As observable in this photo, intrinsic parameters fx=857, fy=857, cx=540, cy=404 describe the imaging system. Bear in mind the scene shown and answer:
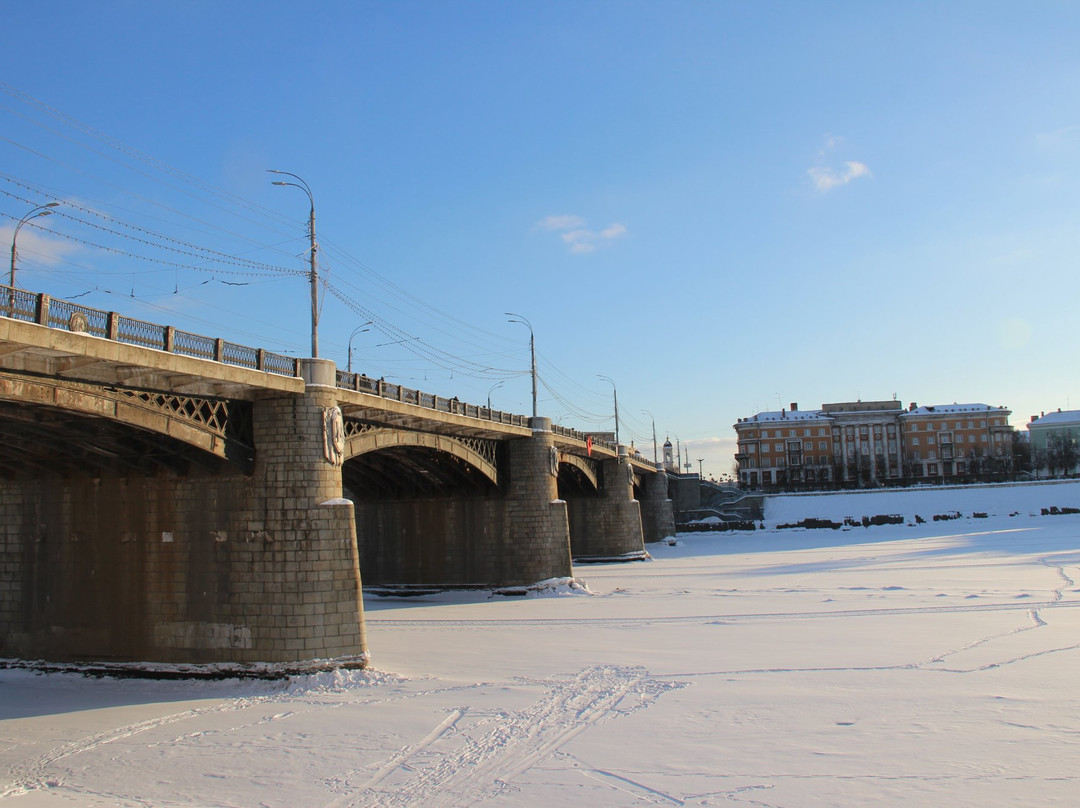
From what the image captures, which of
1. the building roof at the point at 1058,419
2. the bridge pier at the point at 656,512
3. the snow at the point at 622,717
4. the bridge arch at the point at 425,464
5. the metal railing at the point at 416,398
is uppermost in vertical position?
the building roof at the point at 1058,419

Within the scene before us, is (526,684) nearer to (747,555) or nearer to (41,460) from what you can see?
(41,460)

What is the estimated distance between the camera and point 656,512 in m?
72.8

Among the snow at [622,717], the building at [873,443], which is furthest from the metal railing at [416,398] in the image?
the building at [873,443]

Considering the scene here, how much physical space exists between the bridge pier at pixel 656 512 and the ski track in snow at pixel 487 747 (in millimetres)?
56252

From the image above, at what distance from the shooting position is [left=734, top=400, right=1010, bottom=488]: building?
115812 millimetres

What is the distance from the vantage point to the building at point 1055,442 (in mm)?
107000

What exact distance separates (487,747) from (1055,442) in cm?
12081

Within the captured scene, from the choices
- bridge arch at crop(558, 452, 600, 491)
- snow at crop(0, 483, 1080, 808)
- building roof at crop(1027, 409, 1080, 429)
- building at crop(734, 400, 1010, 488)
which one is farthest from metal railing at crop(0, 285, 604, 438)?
building roof at crop(1027, 409, 1080, 429)

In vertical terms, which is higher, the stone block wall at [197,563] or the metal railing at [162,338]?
the metal railing at [162,338]

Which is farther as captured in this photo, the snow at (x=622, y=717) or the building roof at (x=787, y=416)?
the building roof at (x=787, y=416)

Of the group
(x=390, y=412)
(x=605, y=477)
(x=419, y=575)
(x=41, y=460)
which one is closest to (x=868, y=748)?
(x=390, y=412)

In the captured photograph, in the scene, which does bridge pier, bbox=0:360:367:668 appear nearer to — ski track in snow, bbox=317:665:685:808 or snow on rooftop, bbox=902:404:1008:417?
ski track in snow, bbox=317:665:685:808

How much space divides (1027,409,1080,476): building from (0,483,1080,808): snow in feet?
306

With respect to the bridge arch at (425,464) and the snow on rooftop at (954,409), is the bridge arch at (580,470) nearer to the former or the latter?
the bridge arch at (425,464)
